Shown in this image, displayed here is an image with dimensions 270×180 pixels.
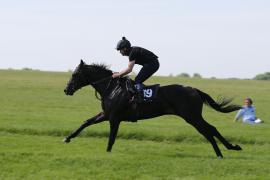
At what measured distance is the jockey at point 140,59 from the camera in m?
15.2

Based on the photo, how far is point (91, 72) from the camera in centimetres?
1641

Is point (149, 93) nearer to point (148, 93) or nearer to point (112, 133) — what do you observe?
point (148, 93)

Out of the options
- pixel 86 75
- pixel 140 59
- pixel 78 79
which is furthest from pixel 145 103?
pixel 78 79

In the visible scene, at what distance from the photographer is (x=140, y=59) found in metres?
15.4

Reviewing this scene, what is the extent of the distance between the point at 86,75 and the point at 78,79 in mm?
264

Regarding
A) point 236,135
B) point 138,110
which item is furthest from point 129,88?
point 236,135

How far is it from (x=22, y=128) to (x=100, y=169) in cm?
892

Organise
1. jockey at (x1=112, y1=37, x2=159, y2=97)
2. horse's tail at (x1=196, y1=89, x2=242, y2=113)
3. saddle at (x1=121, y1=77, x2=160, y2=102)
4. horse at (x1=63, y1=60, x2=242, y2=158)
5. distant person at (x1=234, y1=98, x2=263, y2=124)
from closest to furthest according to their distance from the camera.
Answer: horse at (x1=63, y1=60, x2=242, y2=158) < saddle at (x1=121, y1=77, x2=160, y2=102) < jockey at (x1=112, y1=37, x2=159, y2=97) < horse's tail at (x1=196, y1=89, x2=242, y2=113) < distant person at (x1=234, y1=98, x2=263, y2=124)

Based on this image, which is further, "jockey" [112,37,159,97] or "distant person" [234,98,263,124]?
"distant person" [234,98,263,124]

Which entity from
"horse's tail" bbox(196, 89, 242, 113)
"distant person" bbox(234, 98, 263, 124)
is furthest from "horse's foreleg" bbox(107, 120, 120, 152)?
"distant person" bbox(234, 98, 263, 124)

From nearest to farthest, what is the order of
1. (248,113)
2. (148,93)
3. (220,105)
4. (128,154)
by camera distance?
(128,154) < (148,93) < (220,105) < (248,113)

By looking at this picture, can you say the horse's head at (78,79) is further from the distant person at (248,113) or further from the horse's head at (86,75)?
the distant person at (248,113)

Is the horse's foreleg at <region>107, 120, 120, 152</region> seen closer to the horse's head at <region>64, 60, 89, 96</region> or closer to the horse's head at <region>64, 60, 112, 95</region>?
the horse's head at <region>64, 60, 112, 95</region>

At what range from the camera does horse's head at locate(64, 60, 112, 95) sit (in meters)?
16.4
